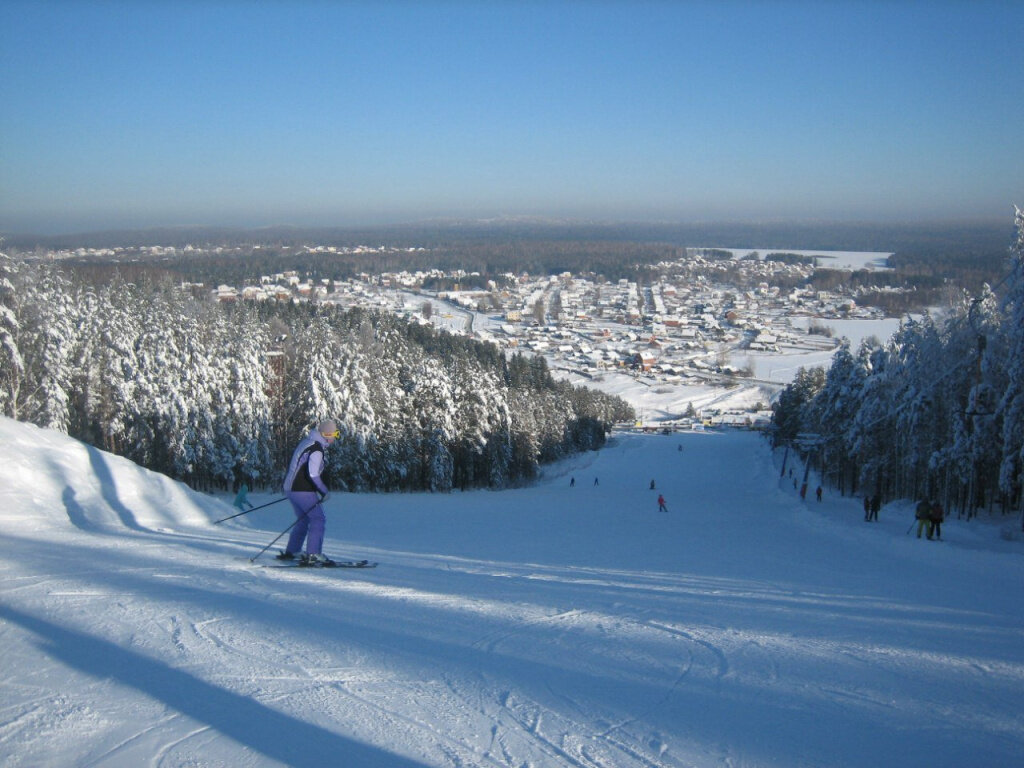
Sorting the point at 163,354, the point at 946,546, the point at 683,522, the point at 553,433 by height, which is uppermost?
the point at 163,354

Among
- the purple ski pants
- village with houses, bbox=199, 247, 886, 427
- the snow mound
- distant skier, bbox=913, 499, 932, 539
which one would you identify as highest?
the purple ski pants

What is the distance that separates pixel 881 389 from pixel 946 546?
18234mm

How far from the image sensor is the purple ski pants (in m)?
7.85

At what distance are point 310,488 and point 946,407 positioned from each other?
26127mm

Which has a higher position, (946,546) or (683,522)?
(946,546)

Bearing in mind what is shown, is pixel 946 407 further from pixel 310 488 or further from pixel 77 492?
pixel 77 492

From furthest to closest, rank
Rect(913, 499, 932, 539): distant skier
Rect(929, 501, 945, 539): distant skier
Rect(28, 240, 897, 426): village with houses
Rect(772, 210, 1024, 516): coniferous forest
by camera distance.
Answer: Rect(28, 240, 897, 426): village with houses → Rect(772, 210, 1024, 516): coniferous forest → Rect(913, 499, 932, 539): distant skier → Rect(929, 501, 945, 539): distant skier

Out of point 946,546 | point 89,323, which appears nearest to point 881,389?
point 946,546

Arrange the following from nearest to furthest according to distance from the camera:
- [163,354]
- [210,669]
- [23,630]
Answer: [210,669] < [23,630] < [163,354]

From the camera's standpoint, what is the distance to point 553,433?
57.3m

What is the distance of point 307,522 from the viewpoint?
819 centimetres

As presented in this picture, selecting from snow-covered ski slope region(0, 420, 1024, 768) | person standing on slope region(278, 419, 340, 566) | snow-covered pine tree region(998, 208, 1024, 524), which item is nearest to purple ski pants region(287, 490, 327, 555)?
person standing on slope region(278, 419, 340, 566)

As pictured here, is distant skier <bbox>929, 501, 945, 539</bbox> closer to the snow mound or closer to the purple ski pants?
the purple ski pants

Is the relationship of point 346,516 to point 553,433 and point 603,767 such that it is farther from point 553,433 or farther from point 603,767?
point 553,433
